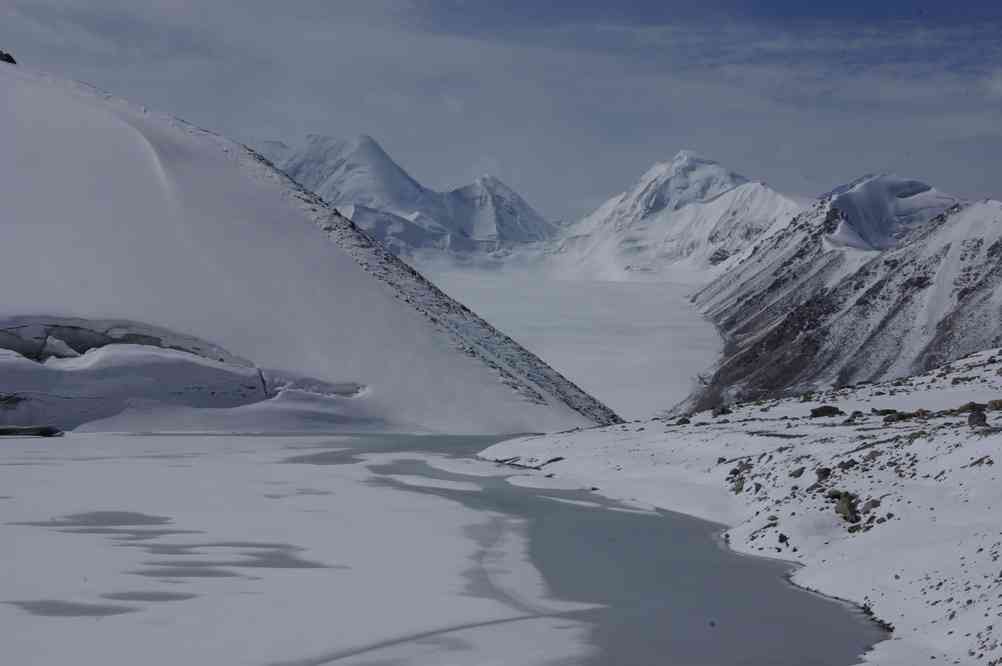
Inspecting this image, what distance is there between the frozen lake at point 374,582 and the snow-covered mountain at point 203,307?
28.1 m

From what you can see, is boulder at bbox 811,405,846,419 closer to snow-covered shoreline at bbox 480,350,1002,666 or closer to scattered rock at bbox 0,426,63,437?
snow-covered shoreline at bbox 480,350,1002,666

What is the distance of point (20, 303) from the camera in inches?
2339

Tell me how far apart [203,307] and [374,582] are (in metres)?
54.0

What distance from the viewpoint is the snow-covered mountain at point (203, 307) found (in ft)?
194

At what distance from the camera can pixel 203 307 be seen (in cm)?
6850

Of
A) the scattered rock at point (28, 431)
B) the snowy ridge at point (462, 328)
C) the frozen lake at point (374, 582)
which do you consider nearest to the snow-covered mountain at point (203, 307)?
the snowy ridge at point (462, 328)

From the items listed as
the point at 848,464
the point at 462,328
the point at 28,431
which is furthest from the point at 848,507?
the point at 462,328

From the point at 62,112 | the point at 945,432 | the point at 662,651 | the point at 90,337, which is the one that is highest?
the point at 62,112

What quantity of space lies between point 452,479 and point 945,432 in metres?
18.7

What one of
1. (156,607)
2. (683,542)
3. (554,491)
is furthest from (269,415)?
(156,607)

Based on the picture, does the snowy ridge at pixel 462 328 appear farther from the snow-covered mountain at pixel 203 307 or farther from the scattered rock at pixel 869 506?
the scattered rock at pixel 869 506

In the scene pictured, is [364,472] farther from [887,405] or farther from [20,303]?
[20,303]

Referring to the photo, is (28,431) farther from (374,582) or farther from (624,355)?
(624,355)

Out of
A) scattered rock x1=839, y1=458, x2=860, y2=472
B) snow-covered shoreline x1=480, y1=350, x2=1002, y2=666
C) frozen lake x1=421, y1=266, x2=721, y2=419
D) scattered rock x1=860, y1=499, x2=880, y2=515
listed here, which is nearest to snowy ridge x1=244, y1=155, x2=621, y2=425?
frozen lake x1=421, y1=266, x2=721, y2=419
